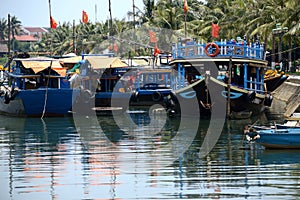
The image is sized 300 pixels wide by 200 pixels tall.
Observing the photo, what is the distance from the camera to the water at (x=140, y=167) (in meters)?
15.5

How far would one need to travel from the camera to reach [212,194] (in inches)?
594

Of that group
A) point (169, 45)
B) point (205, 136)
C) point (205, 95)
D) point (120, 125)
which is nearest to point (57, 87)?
point (120, 125)

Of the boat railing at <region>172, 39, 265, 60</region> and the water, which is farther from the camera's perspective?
the boat railing at <region>172, 39, 265, 60</region>

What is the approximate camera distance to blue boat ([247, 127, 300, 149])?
20.2m

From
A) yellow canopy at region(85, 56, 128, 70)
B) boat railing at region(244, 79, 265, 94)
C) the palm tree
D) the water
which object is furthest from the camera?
the palm tree

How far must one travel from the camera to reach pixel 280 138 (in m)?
20.3

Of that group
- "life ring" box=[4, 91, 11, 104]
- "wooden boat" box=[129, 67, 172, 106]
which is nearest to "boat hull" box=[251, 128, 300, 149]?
"life ring" box=[4, 91, 11, 104]

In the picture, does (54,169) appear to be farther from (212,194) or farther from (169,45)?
(169,45)

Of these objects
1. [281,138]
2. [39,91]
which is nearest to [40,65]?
[39,91]

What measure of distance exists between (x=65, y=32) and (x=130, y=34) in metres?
29.1

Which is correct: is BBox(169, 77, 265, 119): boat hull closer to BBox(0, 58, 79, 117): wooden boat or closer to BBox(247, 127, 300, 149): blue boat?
BBox(0, 58, 79, 117): wooden boat

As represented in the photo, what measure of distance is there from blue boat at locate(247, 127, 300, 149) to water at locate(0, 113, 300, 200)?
24cm

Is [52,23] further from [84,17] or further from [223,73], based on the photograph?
[223,73]

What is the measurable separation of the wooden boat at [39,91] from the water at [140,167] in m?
6.17
